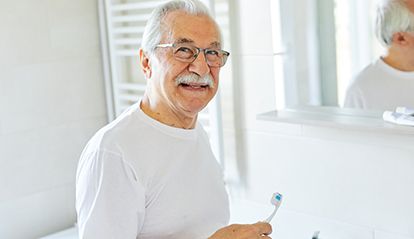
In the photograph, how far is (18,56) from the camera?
208cm

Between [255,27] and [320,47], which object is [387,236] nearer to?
[320,47]

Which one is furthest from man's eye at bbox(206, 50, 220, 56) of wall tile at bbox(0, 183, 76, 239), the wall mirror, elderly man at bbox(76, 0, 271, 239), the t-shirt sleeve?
wall tile at bbox(0, 183, 76, 239)

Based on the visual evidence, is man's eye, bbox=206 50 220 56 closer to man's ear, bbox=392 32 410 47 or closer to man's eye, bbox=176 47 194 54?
man's eye, bbox=176 47 194 54

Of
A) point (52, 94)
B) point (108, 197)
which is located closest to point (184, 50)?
point (108, 197)

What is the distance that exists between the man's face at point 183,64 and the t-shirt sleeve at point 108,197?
19 centimetres

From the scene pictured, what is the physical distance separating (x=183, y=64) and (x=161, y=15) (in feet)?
0.41

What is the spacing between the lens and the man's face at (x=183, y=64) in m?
1.38

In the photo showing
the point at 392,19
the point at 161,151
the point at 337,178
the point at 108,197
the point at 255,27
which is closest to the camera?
the point at 108,197

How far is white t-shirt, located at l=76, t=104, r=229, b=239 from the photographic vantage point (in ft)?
4.36

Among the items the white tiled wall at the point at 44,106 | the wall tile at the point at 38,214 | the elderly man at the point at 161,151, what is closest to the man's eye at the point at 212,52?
the elderly man at the point at 161,151

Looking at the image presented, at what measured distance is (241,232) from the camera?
4.64 feet

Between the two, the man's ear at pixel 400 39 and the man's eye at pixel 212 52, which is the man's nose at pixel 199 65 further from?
the man's ear at pixel 400 39

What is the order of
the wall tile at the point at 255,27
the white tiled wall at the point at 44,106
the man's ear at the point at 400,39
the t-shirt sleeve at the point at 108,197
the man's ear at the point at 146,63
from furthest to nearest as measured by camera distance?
the white tiled wall at the point at 44,106 → the wall tile at the point at 255,27 → the man's ear at the point at 400,39 → the man's ear at the point at 146,63 → the t-shirt sleeve at the point at 108,197

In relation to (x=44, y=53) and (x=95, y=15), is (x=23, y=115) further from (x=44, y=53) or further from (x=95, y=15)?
(x=95, y=15)
